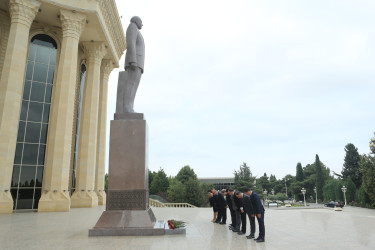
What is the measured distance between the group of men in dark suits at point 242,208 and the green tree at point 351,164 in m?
57.7

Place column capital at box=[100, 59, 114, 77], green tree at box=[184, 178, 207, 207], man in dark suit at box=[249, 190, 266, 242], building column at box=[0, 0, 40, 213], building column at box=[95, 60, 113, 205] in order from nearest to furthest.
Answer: man in dark suit at box=[249, 190, 266, 242] < building column at box=[0, 0, 40, 213] < building column at box=[95, 60, 113, 205] < column capital at box=[100, 59, 114, 77] < green tree at box=[184, 178, 207, 207]

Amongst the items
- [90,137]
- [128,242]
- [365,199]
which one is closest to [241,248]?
[128,242]

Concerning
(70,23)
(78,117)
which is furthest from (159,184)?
(70,23)

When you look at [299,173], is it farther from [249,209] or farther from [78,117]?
[249,209]

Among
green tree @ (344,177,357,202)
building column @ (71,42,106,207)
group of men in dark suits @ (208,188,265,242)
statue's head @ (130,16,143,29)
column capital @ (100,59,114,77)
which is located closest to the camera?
→ group of men in dark suits @ (208,188,265,242)

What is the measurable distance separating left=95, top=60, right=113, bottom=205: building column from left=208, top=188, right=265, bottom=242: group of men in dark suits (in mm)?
16091

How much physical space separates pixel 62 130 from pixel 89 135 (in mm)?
4780

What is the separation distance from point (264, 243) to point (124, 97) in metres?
6.60

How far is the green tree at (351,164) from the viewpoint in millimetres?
56062

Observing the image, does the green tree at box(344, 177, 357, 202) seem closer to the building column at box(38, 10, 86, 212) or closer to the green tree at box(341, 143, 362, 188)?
the green tree at box(341, 143, 362, 188)

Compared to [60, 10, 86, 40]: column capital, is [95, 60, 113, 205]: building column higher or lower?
lower

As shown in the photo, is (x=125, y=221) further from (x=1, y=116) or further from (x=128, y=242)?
(x=1, y=116)

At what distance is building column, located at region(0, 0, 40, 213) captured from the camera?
49.4 ft

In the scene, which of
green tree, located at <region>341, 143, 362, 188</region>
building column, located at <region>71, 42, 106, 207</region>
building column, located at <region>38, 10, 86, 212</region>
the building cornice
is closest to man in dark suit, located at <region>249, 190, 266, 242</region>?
building column, located at <region>38, 10, 86, 212</region>
